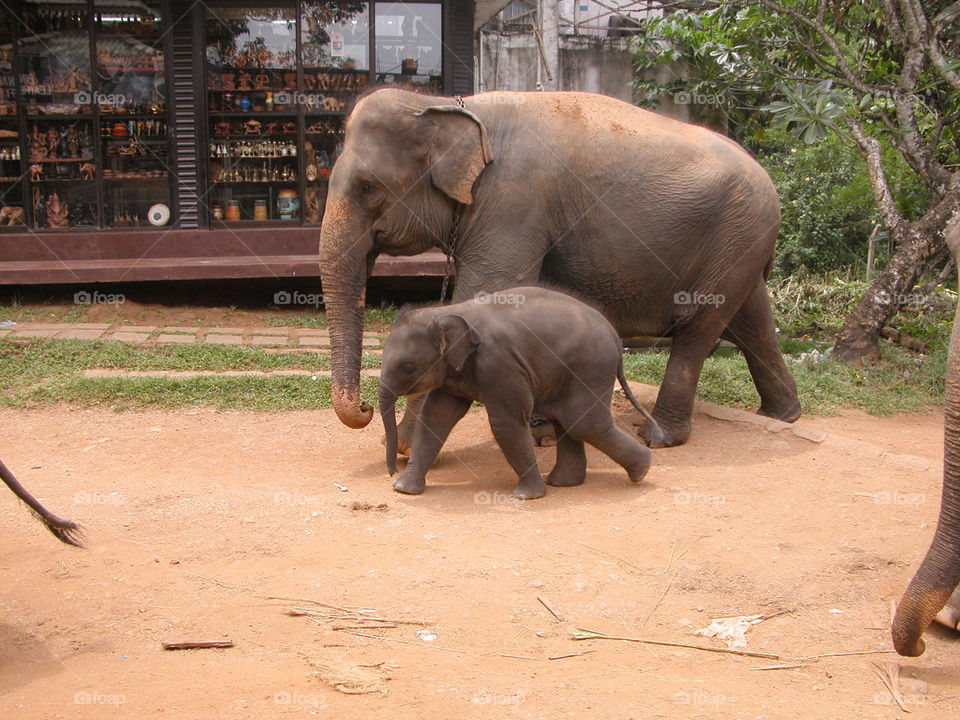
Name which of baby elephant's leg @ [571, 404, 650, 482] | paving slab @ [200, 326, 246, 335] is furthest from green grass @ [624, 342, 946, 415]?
paving slab @ [200, 326, 246, 335]

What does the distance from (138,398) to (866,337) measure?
7045 millimetres

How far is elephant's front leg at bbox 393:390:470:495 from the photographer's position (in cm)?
578

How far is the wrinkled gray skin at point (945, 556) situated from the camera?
3586 millimetres

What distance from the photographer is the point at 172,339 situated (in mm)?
9492

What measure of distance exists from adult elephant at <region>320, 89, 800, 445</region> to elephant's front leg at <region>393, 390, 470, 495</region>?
51 cm

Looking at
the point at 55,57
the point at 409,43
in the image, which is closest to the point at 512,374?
the point at 409,43

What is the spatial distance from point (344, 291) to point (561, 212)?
1535 millimetres

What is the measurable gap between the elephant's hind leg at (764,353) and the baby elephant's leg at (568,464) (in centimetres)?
207

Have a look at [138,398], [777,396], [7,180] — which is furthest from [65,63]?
[777,396]

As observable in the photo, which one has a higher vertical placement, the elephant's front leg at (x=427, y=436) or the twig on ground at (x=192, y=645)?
the elephant's front leg at (x=427, y=436)

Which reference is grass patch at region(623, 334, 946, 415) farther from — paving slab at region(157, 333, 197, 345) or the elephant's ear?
paving slab at region(157, 333, 197, 345)

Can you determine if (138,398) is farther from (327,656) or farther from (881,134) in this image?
(881,134)

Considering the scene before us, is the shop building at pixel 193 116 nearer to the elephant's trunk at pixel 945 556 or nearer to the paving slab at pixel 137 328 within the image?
the paving slab at pixel 137 328

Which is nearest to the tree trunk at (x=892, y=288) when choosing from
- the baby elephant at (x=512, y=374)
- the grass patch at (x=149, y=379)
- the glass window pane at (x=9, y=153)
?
the grass patch at (x=149, y=379)
